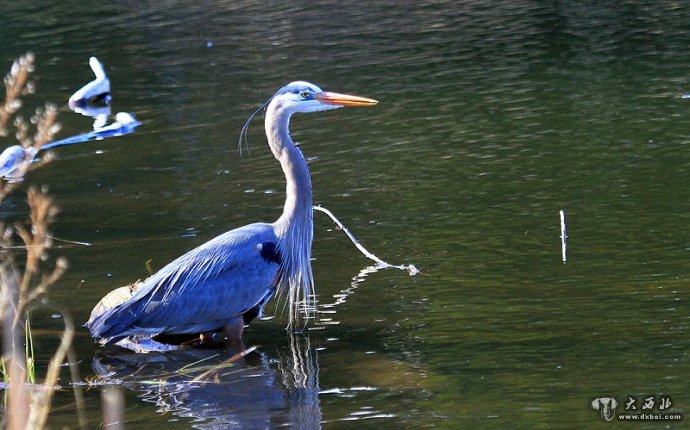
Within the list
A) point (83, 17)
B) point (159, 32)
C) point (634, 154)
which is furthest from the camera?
point (83, 17)

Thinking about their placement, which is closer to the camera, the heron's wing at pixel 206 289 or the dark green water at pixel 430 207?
the dark green water at pixel 430 207

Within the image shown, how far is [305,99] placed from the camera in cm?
738

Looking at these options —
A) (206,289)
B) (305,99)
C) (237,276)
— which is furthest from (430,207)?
(206,289)

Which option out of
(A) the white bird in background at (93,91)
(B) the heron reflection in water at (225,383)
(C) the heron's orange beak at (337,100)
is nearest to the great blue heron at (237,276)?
(C) the heron's orange beak at (337,100)

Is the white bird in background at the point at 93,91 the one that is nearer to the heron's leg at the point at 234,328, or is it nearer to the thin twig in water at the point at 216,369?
the heron's leg at the point at 234,328

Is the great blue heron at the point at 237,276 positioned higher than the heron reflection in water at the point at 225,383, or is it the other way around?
the great blue heron at the point at 237,276

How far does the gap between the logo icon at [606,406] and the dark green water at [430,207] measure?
0.19 feet

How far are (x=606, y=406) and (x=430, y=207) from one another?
4.23m

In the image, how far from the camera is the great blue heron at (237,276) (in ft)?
22.8

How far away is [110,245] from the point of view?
933 centimetres

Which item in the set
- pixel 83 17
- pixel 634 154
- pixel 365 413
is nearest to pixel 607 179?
pixel 634 154

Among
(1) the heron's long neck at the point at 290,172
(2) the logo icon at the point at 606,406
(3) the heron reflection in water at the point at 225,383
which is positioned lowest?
(2) the logo icon at the point at 606,406

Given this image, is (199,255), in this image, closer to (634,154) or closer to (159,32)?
(634,154)

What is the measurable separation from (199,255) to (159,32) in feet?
50.9
